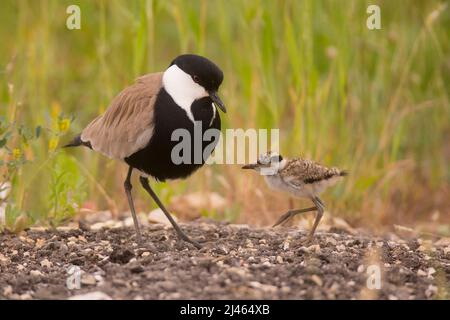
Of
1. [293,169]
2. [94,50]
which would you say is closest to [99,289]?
[293,169]

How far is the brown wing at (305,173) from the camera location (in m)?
5.37

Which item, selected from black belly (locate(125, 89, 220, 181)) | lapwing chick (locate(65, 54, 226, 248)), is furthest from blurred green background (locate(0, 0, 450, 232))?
black belly (locate(125, 89, 220, 181))

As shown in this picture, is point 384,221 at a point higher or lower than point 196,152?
lower

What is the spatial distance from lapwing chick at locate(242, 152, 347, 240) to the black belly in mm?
430

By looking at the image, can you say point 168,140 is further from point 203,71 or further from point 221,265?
point 221,265

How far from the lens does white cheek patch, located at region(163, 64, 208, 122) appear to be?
16.9ft

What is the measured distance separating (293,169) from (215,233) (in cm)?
64

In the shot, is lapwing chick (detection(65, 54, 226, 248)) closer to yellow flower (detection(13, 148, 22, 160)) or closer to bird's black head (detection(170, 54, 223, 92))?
bird's black head (detection(170, 54, 223, 92))

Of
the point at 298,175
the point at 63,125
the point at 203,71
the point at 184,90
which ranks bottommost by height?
the point at 298,175

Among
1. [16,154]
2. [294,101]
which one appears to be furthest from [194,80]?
[294,101]

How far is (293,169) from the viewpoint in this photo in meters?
5.42

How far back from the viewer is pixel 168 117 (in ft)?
16.8

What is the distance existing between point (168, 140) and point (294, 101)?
1687 mm

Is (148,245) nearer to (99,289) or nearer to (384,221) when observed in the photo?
(99,289)
